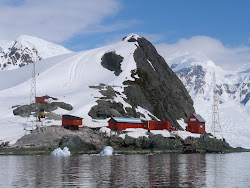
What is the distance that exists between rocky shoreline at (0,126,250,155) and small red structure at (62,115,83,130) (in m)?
2.24

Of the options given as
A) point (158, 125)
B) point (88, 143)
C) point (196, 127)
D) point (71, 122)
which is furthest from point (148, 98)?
point (88, 143)

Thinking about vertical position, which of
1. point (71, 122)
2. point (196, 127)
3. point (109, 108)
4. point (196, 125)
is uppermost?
point (109, 108)

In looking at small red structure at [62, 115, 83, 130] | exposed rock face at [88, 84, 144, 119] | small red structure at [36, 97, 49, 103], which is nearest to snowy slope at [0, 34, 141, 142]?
exposed rock face at [88, 84, 144, 119]

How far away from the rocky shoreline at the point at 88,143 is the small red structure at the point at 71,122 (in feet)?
7.36

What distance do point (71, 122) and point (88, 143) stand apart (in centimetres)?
1166

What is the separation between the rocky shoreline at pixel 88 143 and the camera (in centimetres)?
10531

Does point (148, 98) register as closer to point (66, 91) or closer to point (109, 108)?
point (66, 91)

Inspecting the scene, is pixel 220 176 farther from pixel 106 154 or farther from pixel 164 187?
pixel 106 154

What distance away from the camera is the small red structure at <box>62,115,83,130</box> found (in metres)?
121

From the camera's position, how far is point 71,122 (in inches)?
4764

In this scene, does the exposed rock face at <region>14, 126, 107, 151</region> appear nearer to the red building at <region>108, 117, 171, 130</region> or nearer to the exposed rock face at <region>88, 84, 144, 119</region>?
the red building at <region>108, 117, 171, 130</region>

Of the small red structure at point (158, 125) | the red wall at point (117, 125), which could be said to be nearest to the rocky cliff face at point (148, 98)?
the red wall at point (117, 125)

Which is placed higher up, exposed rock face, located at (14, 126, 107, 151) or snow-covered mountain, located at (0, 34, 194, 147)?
snow-covered mountain, located at (0, 34, 194, 147)

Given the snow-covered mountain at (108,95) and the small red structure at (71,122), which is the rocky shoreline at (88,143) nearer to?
the small red structure at (71,122)
